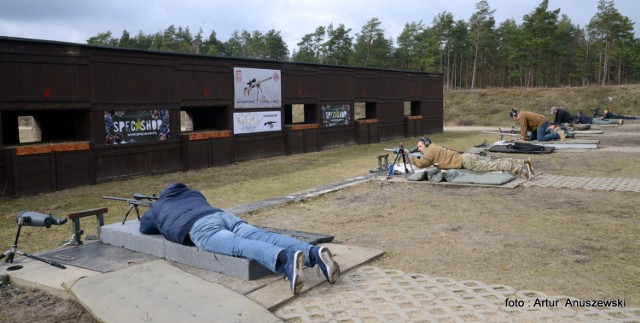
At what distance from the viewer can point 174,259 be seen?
5.80 m

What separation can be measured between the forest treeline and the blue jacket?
5681 centimetres

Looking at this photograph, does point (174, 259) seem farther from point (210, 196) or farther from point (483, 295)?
point (210, 196)

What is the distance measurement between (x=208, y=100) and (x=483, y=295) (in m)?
13.4

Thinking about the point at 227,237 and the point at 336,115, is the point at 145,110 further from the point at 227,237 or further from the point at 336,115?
the point at 227,237

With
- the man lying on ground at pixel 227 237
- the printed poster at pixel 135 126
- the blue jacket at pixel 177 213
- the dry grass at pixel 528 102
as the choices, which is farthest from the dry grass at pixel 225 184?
the dry grass at pixel 528 102

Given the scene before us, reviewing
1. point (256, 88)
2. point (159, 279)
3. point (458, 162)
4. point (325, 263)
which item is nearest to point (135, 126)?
point (256, 88)

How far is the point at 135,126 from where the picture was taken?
14.7 meters

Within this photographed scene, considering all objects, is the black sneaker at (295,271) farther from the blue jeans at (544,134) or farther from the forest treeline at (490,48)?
the forest treeline at (490,48)

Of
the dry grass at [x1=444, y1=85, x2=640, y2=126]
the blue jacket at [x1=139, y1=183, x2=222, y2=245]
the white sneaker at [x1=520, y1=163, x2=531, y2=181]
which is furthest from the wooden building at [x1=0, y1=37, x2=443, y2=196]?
the dry grass at [x1=444, y1=85, x2=640, y2=126]

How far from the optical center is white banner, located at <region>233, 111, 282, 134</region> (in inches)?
709

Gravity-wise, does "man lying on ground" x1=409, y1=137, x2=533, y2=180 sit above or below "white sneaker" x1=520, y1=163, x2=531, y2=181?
above

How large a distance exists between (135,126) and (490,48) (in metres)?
62.0

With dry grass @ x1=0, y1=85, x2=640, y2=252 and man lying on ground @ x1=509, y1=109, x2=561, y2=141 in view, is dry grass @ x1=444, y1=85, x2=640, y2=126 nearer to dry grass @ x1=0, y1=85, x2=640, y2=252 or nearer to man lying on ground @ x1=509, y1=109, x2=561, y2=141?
dry grass @ x1=0, y1=85, x2=640, y2=252

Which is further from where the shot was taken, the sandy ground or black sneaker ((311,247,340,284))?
the sandy ground
